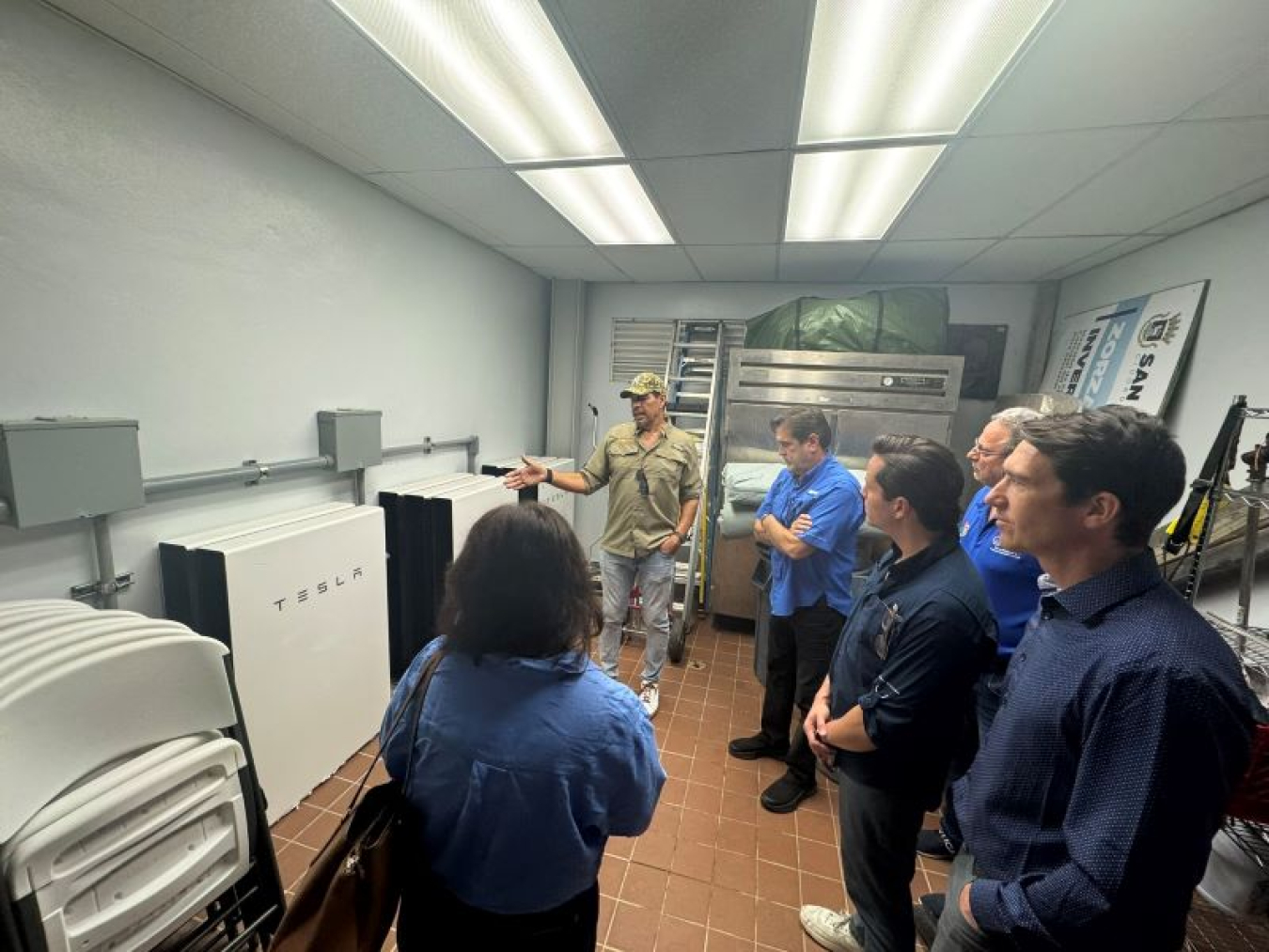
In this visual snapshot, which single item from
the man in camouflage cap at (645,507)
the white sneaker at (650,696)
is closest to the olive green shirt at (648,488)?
the man in camouflage cap at (645,507)

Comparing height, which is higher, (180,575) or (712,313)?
(712,313)

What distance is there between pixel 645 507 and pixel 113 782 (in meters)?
1.95

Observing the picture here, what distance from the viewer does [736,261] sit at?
3.38 m

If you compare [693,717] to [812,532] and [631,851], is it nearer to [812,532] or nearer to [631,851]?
[631,851]

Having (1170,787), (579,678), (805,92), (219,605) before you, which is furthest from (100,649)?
(805,92)

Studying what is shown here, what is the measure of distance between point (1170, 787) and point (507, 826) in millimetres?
952

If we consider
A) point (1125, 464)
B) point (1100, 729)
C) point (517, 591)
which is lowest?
point (1100, 729)

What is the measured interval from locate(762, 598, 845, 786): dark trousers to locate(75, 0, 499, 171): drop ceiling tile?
7.41 feet

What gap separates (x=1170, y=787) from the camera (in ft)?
2.24

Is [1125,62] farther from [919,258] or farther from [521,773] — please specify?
[521,773]

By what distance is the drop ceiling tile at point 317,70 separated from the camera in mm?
1250

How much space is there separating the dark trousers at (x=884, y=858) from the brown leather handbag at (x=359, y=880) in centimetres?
106

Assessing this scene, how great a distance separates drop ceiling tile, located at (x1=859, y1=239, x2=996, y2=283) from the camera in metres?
2.84

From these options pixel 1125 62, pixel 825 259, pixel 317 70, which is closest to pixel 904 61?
pixel 1125 62
